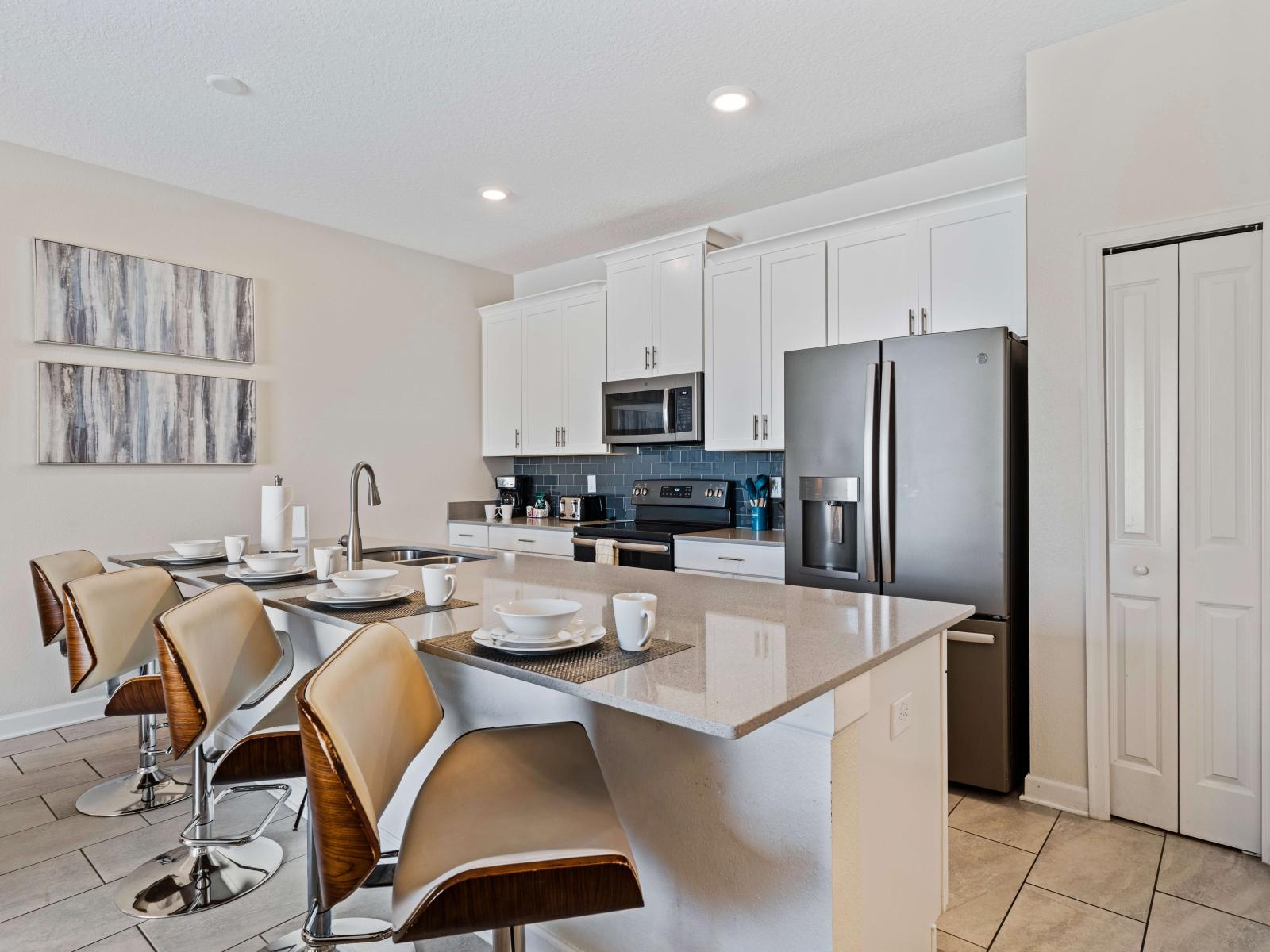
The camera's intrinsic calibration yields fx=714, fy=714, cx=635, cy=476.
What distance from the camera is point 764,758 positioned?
132cm

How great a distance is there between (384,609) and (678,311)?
9.25 ft

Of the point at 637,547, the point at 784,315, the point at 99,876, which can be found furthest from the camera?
the point at 637,547

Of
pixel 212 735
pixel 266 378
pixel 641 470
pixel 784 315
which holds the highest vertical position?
pixel 784 315

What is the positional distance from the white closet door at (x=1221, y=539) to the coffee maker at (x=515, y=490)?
4146mm

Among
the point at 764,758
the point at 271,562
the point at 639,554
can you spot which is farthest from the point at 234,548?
the point at 764,758

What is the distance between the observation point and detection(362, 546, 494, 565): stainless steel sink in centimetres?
301

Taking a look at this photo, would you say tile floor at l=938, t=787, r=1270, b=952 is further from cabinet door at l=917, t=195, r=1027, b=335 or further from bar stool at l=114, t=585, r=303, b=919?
cabinet door at l=917, t=195, r=1027, b=335

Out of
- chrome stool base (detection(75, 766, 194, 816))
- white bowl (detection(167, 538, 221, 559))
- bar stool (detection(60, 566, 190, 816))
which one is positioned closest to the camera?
bar stool (detection(60, 566, 190, 816))

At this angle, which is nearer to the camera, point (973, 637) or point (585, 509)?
point (973, 637)

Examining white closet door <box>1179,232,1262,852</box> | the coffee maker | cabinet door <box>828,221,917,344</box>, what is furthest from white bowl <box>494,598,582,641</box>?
the coffee maker

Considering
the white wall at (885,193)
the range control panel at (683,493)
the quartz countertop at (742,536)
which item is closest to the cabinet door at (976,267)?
the white wall at (885,193)

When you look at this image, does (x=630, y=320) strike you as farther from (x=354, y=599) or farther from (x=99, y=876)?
(x=99, y=876)

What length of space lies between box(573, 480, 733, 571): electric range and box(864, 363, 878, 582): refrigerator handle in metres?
1.25

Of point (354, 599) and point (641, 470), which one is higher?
point (641, 470)
